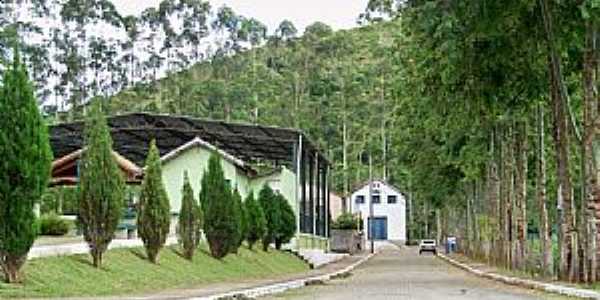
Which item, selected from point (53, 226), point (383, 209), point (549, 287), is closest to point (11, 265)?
point (549, 287)

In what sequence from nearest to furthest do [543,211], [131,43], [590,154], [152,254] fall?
[590,154], [152,254], [543,211], [131,43]

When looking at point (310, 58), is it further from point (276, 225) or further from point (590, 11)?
point (590, 11)

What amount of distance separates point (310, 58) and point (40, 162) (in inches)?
3585

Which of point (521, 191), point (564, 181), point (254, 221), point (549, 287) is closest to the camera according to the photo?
point (549, 287)

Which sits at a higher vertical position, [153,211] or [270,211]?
[153,211]

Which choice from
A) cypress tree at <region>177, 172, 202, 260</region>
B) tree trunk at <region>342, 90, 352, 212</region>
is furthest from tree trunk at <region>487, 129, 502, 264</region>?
tree trunk at <region>342, 90, 352, 212</region>

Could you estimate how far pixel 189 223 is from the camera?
114 feet

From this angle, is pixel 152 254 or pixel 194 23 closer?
pixel 152 254

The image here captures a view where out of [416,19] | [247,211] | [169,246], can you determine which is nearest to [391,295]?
[416,19]

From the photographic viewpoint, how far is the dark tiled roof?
50656mm

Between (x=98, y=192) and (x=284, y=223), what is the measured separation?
26921mm

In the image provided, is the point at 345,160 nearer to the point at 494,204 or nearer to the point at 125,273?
the point at 494,204

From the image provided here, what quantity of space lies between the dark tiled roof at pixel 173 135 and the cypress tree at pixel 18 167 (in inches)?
1070

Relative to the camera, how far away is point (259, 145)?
58.9 meters
